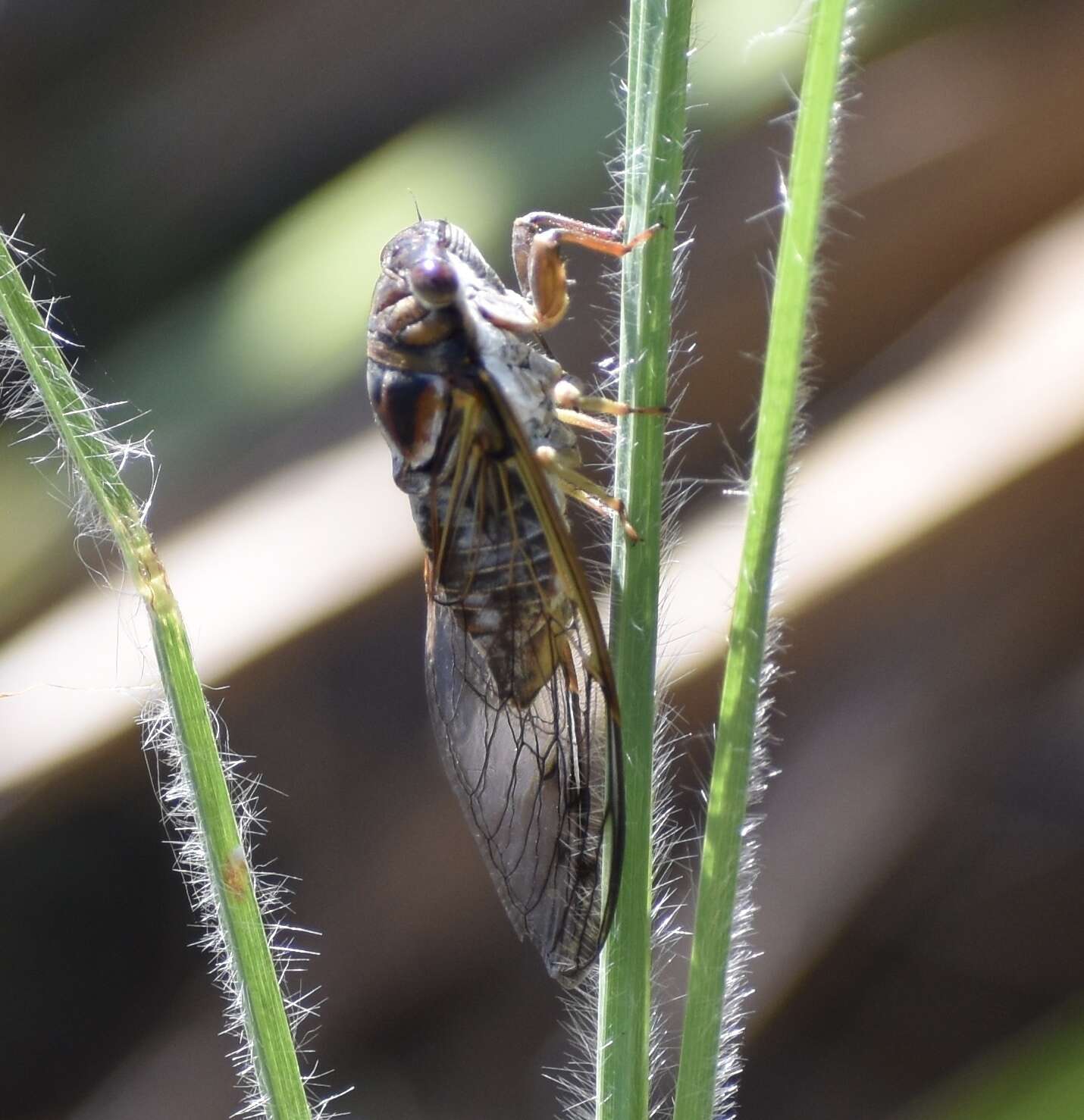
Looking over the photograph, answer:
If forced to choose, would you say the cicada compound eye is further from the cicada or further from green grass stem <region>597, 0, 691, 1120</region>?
green grass stem <region>597, 0, 691, 1120</region>

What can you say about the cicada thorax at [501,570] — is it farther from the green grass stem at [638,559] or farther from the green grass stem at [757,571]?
the green grass stem at [757,571]

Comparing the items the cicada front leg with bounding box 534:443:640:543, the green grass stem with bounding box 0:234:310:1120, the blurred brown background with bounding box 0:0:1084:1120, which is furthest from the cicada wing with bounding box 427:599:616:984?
the blurred brown background with bounding box 0:0:1084:1120

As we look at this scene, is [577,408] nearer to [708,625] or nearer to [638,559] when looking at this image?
[638,559]

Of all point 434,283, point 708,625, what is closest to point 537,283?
point 434,283

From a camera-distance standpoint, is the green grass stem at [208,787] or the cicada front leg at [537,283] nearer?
the green grass stem at [208,787]

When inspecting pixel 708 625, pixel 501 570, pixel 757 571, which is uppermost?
pixel 708 625

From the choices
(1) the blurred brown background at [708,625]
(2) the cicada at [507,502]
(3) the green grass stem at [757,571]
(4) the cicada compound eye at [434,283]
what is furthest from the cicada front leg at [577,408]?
(1) the blurred brown background at [708,625]

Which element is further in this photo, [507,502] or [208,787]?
[507,502]
